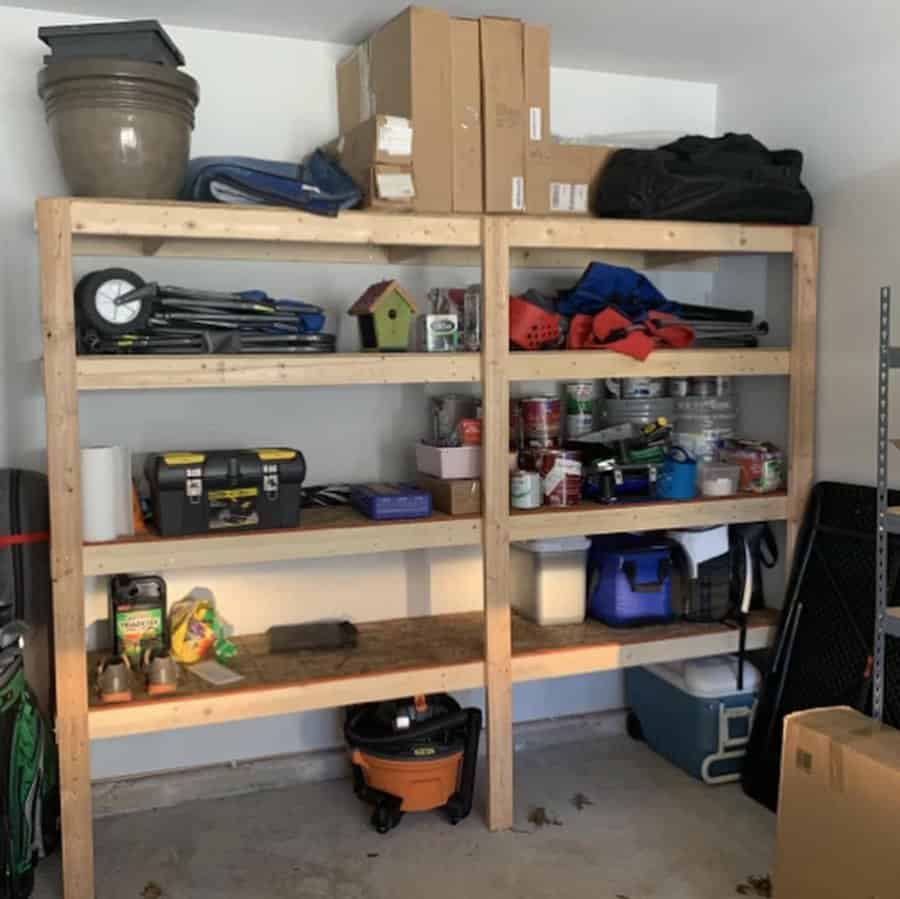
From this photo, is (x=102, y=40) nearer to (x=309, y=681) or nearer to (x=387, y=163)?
(x=387, y=163)

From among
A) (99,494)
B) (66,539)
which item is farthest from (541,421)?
(66,539)

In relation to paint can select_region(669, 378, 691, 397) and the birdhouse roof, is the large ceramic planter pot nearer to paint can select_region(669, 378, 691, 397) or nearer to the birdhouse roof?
the birdhouse roof

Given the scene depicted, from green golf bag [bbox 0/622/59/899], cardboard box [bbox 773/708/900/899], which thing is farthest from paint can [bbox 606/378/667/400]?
green golf bag [bbox 0/622/59/899]

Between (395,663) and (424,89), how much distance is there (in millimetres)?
1644

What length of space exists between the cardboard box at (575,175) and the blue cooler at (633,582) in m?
1.09

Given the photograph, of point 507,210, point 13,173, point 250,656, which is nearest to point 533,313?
point 507,210

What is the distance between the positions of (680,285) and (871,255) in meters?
0.77

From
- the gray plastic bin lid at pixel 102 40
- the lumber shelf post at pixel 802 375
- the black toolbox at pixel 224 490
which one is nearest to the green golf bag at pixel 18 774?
the black toolbox at pixel 224 490

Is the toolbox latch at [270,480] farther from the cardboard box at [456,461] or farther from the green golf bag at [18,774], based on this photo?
the green golf bag at [18,774]

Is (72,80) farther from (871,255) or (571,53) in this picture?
(871,255)

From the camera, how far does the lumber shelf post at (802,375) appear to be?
327 cm

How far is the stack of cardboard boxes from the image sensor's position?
2.80 metres

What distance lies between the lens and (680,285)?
12.3ft

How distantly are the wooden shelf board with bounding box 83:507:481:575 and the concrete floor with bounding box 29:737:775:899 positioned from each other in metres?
0.86
